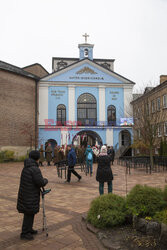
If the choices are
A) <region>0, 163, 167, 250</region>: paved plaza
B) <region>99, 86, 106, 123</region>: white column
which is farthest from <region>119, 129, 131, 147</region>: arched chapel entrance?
<region>0, 163, 167, 250</region>: paved plaza

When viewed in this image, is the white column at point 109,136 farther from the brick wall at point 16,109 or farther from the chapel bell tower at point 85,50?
the chapel bell tower at point 85,50

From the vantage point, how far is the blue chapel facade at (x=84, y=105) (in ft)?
100

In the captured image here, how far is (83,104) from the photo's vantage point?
31641 mm

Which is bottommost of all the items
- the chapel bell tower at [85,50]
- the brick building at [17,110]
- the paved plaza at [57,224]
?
the paved plaza at [57,224]

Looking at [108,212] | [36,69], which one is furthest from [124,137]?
[108,212]

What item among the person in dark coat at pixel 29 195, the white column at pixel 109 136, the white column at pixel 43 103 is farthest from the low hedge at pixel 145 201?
the white column at pixel 43 103

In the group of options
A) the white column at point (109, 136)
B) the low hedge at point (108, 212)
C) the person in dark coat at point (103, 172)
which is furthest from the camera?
the white column at point (109, 136)

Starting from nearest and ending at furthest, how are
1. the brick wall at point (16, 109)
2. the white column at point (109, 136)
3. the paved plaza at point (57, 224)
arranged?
the paved plaza at point (57, 224) → the brick wall at point (16, 109) → the white column at point (109, 136)

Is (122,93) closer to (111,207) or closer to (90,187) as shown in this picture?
(90,187)

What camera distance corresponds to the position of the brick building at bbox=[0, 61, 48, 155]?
82.4 feet

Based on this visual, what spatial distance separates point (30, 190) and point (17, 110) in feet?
76.0

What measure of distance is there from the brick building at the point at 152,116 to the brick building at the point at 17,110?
1144 centimetres

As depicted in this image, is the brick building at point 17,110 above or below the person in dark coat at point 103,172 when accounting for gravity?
above

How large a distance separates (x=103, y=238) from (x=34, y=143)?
79.8 feet
